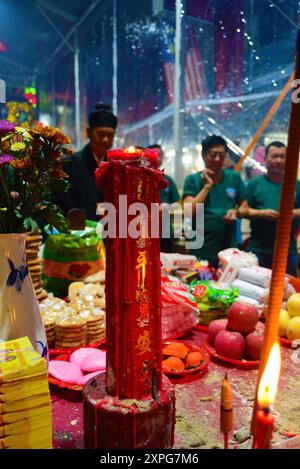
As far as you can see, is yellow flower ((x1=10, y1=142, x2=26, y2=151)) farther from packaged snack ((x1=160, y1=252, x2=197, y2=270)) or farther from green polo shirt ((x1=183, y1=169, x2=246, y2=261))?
green polo shirt ((x1=183, y1=169, x2=246, y2=261))

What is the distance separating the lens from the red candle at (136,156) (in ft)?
3.02

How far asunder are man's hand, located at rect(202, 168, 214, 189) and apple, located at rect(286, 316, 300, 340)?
1.49 m

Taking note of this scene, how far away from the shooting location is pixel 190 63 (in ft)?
16.4

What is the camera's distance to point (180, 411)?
1.15 metres

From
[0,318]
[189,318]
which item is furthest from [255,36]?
[0,318]

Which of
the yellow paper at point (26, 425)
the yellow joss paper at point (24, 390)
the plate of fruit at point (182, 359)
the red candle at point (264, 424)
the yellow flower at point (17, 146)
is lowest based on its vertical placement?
the plate of fruit at point (182, 359)

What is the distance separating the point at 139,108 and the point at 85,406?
6.52 metres

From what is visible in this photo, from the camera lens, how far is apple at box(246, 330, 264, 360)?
144 centimetres

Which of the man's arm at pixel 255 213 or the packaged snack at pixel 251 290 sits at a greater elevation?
the man's arm at pixel 255 213

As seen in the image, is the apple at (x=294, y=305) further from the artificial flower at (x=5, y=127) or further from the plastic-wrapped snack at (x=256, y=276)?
the artificial flower at (x=5, y=127)

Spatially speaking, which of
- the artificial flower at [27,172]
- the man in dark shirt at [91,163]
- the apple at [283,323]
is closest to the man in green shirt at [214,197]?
the man in dark shirt at [91,163]

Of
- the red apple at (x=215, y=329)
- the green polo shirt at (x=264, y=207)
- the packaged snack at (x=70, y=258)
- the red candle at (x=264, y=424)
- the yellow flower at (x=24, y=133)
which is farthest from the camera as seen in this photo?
the green polo shirt at (x=264, y=207)

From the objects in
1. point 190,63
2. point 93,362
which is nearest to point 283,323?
point 93,362

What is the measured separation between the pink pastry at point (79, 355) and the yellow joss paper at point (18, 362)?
0.38 meters
